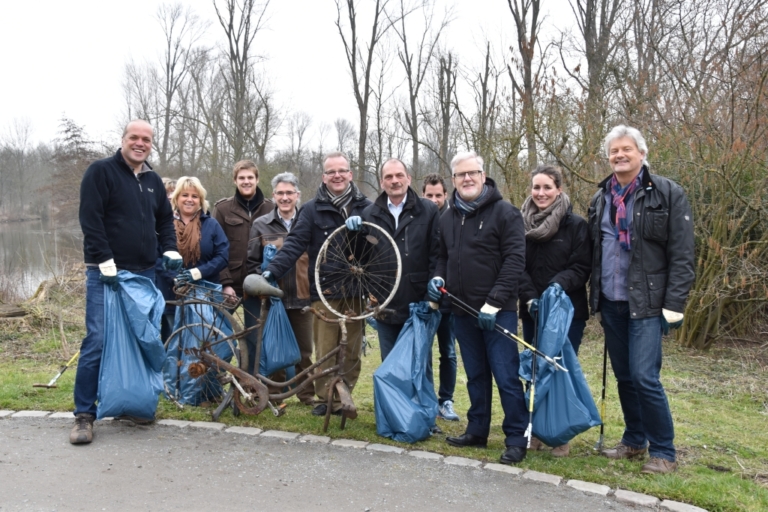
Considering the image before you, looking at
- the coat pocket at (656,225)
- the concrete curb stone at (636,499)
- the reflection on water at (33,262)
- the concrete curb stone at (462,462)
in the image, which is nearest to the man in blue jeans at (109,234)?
the concrete curb stone at (462,462)

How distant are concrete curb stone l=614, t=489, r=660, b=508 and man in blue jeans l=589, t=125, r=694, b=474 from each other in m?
0.36

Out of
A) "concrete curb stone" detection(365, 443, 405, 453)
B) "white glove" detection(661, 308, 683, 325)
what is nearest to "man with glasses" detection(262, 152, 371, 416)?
"concrete curb stone" detection(365, 443, 405, 453)

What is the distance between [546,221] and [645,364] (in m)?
1.09

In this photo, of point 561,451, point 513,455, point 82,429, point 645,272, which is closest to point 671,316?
point 645,272

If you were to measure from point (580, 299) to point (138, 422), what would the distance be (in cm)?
326

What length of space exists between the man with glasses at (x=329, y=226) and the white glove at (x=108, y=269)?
1.20 meters

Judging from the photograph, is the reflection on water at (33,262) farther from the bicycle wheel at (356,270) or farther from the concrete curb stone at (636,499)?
the concrete curb stone at (636,499)

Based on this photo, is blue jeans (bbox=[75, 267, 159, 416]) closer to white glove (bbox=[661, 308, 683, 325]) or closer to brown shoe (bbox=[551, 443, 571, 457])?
brown shoe (bbox=[551, 443, 571, 457])

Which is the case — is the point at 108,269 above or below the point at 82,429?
above

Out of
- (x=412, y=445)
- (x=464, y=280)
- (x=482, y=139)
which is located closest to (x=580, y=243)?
(x=464, y=280)

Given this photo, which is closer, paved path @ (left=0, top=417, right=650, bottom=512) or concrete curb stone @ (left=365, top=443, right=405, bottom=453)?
paved path @ (left=0, top=417, right=650, bottom=512)

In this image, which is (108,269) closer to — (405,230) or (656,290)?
(405,230)

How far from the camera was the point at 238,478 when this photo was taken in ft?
12.3

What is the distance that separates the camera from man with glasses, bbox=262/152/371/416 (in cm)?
485
